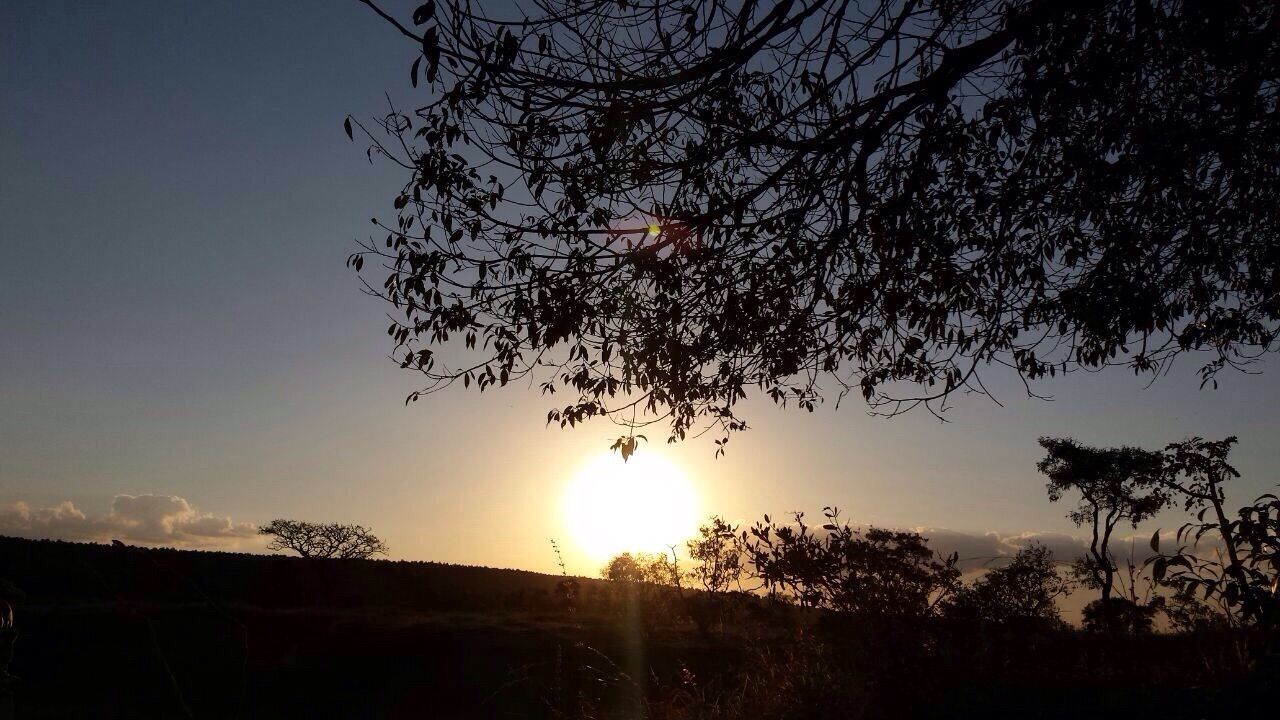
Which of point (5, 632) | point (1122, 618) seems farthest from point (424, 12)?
point (1122, 618)

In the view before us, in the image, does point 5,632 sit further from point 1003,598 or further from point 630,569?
point 630,569

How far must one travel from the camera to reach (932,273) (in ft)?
24.6

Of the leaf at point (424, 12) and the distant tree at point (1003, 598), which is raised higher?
the leaf at point (424, 12)

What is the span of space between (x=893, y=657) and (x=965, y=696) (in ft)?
1.90

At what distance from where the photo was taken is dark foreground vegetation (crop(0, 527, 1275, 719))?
608 centimetres

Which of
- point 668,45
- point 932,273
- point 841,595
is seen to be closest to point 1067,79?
point 932,273

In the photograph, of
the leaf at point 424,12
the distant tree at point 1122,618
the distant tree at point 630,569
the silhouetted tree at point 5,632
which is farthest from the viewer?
the distant tree at point 630,569

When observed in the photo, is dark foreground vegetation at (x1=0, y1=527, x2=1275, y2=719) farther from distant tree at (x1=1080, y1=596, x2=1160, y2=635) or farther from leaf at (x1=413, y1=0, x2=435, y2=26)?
leaf at (x1=413, y1=0, x2=435, y2=26)

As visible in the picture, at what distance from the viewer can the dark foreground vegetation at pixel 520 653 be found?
608 centimetres

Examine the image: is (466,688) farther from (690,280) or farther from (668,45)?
(668,45)

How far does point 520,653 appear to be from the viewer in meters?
15.3

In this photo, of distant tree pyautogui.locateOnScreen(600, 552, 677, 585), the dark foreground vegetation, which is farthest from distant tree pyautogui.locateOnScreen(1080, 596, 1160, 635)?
distant tree pyautogui.locateOnScreen(600, 552, 677, 585)

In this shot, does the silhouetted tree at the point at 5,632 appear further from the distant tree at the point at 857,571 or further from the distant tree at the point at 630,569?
the distant tree at the point at 630,569

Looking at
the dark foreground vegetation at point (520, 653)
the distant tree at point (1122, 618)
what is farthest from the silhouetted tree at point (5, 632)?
the distant tree at point (1122, 618)
